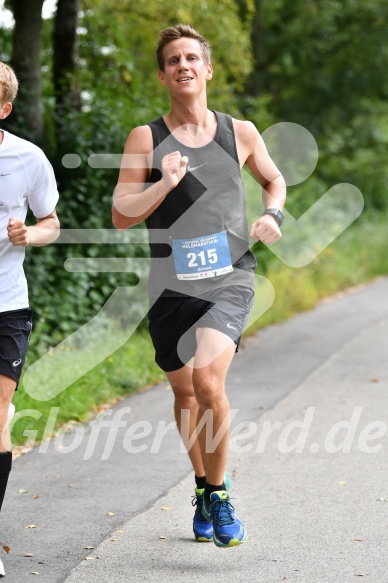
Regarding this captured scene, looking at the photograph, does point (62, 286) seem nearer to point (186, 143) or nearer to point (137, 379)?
point (137, 379)

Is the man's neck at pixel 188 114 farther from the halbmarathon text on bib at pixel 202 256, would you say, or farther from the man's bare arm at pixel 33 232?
the man's bare arm at pixel 33 232

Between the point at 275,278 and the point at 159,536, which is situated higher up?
the point at 159,536

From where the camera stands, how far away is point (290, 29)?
81.0ft

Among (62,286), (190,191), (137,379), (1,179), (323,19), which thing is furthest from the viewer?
(323,19)

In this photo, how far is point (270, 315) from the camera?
13.2m

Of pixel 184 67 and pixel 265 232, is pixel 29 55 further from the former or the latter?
pixel 265 232

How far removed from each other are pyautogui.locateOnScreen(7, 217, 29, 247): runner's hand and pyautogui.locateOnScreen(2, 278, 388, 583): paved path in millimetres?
1393

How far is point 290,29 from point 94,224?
15.7 meters

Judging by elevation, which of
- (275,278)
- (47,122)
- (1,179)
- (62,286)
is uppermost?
(1,179)

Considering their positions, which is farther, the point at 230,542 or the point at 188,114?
the point at 188,114

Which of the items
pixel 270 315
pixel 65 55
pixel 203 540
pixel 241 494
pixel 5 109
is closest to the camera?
pixel 5 109

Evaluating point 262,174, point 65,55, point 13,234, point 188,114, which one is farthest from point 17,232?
point 65,55

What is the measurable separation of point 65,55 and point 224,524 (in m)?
8.24

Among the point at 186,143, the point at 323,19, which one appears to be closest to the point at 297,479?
the point at 186,143
